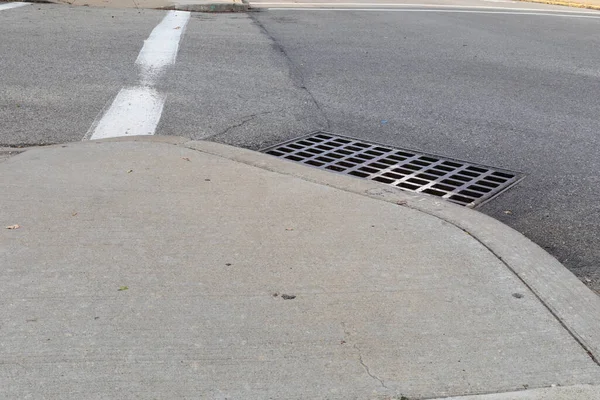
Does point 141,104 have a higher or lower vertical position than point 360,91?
higher

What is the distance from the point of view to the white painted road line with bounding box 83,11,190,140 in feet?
23.0

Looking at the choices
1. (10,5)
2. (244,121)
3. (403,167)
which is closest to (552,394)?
(403,167)

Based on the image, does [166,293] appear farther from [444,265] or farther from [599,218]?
[599,218]

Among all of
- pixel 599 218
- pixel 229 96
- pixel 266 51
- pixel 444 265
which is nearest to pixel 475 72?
pixel 266 51

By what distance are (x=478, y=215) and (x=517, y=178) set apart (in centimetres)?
117

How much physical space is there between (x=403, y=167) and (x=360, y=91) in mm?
2851

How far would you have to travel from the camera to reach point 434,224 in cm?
495

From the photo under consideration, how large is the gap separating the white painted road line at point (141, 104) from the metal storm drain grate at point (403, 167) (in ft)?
4.45

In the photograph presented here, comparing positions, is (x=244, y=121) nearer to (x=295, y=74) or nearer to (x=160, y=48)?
(x=295, y=74)

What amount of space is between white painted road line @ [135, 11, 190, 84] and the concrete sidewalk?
4079mm

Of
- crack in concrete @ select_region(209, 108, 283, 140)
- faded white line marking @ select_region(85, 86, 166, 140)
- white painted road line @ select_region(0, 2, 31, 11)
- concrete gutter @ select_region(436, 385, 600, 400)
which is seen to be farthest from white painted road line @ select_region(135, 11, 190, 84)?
concrete gutter @ select_region(436, 385, 600, 400)

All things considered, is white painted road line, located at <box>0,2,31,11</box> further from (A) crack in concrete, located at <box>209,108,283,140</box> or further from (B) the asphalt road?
(A) crack in concrete, located at <box>209,108,283,140</box>

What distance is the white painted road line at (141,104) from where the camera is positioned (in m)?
7.00

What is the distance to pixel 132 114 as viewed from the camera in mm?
7500
